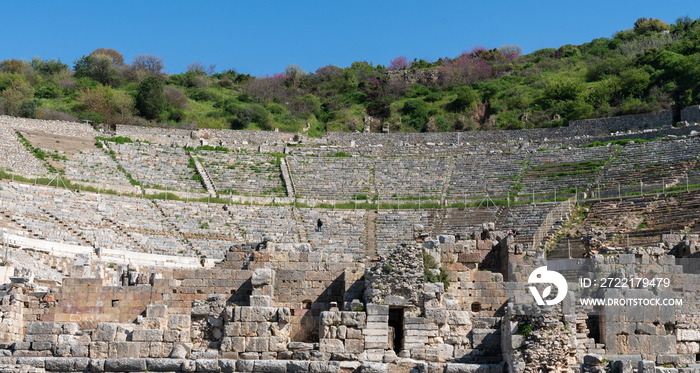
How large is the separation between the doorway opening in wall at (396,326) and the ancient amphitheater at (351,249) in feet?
0.09

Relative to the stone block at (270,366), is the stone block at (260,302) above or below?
above

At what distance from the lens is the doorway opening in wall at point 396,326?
45.4ft

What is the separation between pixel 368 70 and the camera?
279 feet

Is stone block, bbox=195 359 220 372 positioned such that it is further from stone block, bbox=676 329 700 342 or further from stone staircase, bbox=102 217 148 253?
stone staircase, bbox=102 217 148 253

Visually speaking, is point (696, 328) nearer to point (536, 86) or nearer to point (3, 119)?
point (3, 119)

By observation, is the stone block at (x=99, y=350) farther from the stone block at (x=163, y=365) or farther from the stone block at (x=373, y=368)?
the stone block at (x=373, y=368)

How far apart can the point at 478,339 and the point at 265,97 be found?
63993mm

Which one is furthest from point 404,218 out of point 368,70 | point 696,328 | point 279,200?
point 368,70

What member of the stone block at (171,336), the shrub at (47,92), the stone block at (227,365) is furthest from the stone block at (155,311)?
the shrub at (47,92)

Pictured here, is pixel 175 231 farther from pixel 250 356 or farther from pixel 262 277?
pixel 250 356

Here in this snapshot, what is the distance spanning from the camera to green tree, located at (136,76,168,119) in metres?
65.9

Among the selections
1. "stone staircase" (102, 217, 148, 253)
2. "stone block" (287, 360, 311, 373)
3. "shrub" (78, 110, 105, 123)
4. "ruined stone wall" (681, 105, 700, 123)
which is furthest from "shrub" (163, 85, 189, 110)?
"stone block" (287, 360, 311, 373)

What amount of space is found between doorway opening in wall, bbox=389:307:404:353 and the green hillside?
48491mm

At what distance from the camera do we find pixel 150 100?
65875 mm
